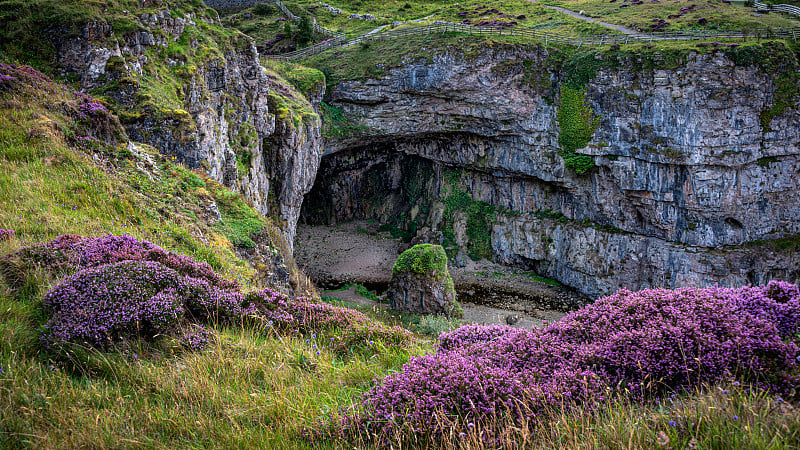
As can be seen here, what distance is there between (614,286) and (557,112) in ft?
50.1

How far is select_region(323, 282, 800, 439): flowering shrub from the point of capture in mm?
3287

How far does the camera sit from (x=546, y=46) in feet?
119

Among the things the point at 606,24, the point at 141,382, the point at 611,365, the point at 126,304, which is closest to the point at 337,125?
the point at 606,24

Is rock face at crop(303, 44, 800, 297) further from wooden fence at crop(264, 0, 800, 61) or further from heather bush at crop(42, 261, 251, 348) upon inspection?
heather bush at crop(42, 261, 251, 348)

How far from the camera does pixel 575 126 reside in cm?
3466

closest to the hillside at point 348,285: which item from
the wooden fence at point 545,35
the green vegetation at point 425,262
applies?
the wooden fence at point 545,35

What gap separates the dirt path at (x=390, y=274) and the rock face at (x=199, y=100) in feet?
35.8

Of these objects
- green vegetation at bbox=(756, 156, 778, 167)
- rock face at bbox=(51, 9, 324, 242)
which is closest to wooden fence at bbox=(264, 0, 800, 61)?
green vegetation at bbox=(756, 156, 778, 167)

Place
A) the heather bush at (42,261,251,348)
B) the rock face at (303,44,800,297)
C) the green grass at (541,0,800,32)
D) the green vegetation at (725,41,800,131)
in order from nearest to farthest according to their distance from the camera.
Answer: the heather bush at (42,261,251,348)
the green vegetation at (725,41,800,131)
the rock face at (303,44,800,297)
the green grass at (541,0,800,32)

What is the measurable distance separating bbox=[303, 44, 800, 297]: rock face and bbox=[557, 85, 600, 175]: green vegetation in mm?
446

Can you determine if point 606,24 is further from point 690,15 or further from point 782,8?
point 782,8

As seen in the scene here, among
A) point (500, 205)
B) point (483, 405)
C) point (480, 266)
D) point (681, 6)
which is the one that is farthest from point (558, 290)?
point (483, 405)

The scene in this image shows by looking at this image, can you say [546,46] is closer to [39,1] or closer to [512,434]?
[39,1]

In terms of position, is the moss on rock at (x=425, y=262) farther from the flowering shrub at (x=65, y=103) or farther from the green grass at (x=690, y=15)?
the green grass at (x=690, y=15)
